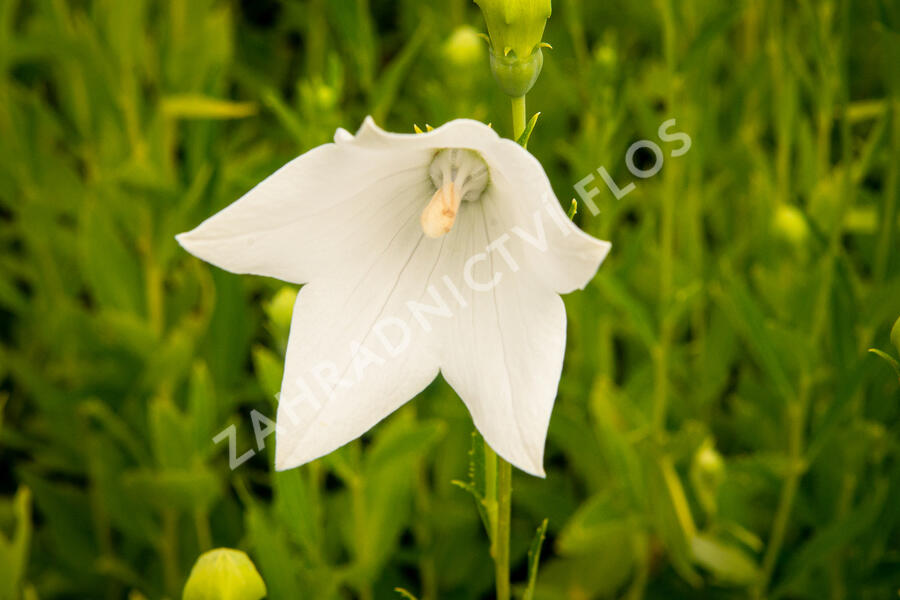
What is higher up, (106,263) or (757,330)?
(106,263)

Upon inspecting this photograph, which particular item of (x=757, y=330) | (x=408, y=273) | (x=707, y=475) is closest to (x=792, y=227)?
(x=757, y=330)

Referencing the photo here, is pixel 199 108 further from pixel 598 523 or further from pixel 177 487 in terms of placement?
pixel 598 523

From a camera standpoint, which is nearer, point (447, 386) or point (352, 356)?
point (352, 356)

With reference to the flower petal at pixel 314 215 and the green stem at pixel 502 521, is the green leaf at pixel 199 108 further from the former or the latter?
the green stem at pixel 502 521

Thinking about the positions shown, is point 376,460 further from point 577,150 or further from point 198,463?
point 577,150

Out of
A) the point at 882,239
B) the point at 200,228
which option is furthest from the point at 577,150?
the point at 200,228

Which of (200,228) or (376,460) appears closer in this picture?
(200,228)

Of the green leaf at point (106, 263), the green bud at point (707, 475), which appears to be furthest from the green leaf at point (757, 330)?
the green leaf at point (106, 263)

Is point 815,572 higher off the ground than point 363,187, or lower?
lower
